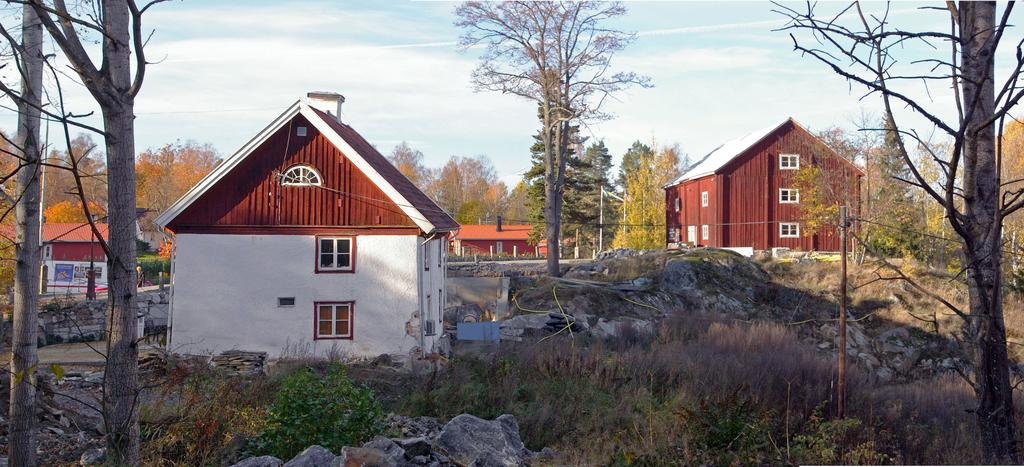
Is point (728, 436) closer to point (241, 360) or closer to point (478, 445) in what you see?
point (478, 445)

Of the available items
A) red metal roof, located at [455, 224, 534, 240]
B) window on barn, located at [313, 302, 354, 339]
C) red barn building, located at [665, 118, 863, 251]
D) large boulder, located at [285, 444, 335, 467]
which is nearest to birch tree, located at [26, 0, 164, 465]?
large boulder, located at [285, 444, 335, 467]

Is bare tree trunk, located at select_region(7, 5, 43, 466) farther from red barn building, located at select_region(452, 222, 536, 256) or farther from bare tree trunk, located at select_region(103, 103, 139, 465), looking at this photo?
red barn building, located at select_region(452, 222, 536, 256)

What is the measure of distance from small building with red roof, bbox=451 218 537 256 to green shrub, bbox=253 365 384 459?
66.2 m

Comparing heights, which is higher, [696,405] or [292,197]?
[292,197]

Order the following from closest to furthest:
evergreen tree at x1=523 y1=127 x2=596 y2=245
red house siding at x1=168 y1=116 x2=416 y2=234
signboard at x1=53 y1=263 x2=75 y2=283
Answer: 1. red house siding at x1=168 y1=116 x2=416 y2=234
2. signboard at x1=53 y1=263 x2=75 y2=283
3. evergreen tree at x1=523 y1=127 x2=596 y2=245

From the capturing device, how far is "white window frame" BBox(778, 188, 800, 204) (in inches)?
1633

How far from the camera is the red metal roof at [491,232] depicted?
75375 mm

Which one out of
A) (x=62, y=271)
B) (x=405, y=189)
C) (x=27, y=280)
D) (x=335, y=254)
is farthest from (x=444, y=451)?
(x=62, y=271)

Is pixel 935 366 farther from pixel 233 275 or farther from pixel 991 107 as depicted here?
pixel 991 107

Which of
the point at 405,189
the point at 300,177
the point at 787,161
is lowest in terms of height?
the point at 405,189

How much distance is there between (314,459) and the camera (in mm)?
6812

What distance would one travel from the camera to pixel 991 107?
14.3 feet

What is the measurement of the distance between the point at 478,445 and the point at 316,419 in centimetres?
171

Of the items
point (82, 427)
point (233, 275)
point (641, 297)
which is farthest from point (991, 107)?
point (641, 297)
